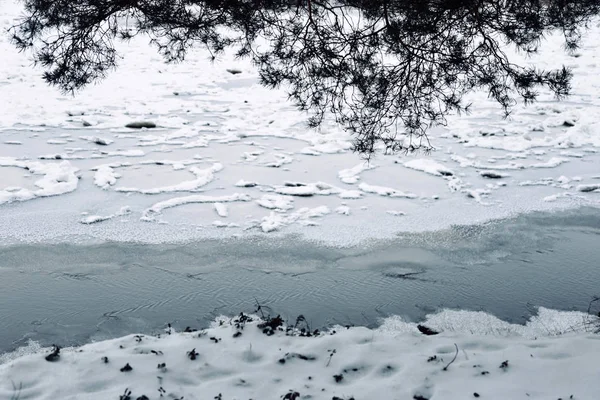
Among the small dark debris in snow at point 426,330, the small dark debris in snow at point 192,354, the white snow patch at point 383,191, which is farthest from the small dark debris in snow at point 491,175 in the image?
the small dark debris in snow at point 192,354

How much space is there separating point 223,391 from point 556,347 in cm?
191

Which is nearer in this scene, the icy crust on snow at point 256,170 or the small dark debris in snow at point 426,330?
the small dark debris in snow at point 426,330

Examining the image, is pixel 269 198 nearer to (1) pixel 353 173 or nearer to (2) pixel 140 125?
(1) pixel 353 173

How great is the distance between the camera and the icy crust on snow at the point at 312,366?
2.68 metres

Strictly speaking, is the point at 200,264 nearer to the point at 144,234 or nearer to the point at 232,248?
the point at 232,248

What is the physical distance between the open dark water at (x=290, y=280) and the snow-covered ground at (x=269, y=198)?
242 mm

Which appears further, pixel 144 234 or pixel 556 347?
pixel 144 234

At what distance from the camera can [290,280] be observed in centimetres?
449

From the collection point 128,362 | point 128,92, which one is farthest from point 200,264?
point 128,92

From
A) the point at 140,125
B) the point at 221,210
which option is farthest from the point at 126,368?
the point at 140,125

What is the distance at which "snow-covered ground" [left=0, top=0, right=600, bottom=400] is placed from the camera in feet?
9.25

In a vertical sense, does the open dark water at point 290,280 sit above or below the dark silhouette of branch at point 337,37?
below

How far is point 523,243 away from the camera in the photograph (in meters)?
5.19

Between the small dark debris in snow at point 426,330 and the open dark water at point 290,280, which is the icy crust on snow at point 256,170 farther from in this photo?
the small dark debris in snow at point 426,330
